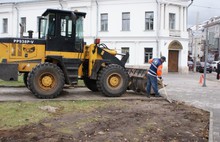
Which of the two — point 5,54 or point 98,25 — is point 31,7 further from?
point 5,54

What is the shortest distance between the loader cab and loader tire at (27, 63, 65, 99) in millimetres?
913

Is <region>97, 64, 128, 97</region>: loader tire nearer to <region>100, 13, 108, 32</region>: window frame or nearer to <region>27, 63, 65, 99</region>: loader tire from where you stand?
<region>27, 63, 65, 99</region>: loader tire

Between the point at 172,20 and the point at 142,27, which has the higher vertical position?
the point at 172,20

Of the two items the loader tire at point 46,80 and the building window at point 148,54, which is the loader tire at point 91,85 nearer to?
the loader tire at point 46,80

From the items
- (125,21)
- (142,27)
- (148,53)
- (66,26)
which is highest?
(125,21)

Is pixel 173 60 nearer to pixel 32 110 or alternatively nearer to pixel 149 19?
pixel 149 19

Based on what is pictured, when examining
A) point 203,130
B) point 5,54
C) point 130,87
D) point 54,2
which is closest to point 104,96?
point 130,87

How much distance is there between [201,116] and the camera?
34.2 feet

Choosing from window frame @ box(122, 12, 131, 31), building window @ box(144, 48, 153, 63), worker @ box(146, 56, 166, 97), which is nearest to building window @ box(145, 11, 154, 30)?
window frame @ box(122, 12, 131, 31)

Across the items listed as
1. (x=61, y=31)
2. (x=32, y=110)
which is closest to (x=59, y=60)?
(x=61, y=31)

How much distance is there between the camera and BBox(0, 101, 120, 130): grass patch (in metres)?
8.68

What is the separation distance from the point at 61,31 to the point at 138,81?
13.5ft

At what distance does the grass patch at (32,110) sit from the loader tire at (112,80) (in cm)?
128

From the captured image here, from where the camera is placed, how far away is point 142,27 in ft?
126
